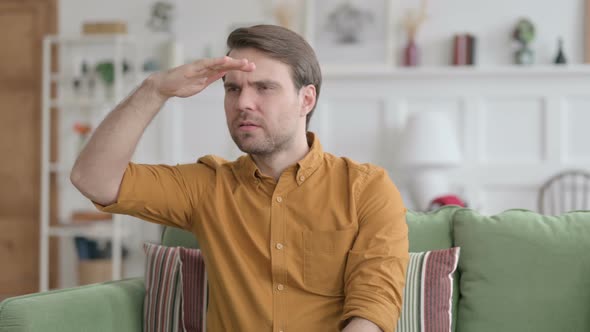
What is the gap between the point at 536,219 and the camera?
7.09ft

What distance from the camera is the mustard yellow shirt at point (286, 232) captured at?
6.28 ft

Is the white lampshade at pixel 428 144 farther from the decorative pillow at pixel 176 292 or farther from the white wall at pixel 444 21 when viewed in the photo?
the decorative pillow at pixel 176 292

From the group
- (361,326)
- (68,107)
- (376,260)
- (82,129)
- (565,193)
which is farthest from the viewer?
(68,107)

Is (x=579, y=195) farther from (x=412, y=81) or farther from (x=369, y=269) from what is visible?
(x=369, y=269)

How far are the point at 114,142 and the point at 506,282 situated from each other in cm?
106

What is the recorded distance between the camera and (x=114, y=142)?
73.0 inches

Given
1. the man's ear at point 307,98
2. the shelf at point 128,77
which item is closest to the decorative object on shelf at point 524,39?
the shelf at point 128,77

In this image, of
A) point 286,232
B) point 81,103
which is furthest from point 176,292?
point 81,103

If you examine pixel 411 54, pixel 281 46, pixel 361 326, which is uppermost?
pixel 411 54

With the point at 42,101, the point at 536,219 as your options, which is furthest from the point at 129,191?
the point at 42,101

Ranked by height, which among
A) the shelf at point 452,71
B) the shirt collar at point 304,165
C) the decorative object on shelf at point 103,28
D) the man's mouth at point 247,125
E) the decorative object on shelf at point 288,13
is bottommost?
the shirt collar at point 304,165

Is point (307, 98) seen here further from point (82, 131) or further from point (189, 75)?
point (82, 131)

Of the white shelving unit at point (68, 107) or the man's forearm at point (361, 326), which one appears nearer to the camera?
the man's forearm at point (361, 326)

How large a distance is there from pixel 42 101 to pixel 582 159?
373cm
